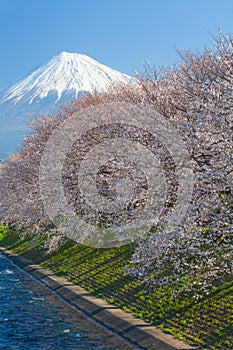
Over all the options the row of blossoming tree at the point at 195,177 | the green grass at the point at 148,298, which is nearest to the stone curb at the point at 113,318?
the green grass at the point at 148,298

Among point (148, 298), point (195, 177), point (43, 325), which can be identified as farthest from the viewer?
point (148, 298)

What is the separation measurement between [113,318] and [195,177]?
6290mm

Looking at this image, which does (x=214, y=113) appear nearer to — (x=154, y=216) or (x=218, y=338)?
(x=154, y=216)

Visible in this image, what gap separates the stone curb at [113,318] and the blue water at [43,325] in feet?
1.22

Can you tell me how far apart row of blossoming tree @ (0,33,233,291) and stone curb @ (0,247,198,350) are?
5.49 feet

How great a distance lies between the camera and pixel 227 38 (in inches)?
698

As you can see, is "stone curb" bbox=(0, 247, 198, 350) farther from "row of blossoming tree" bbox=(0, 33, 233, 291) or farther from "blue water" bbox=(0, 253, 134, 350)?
"row of blossoming tree" bbox=(0, 33, 233, 291)

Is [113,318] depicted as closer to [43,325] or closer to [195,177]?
[43,325]

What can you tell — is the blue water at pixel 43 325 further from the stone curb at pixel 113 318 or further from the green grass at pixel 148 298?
the green grass at pixel 148 298

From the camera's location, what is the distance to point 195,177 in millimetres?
14906

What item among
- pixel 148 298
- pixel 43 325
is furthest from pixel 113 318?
pixel 43 325

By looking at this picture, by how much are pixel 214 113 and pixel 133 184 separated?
6203 millimetres

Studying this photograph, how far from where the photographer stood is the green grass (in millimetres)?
14409

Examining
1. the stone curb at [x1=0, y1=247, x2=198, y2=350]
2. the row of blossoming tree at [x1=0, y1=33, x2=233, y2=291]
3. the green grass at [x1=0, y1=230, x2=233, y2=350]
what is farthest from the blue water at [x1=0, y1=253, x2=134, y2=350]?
the row of blossoming tree at [x1=0, y1=33, x2=233, y2=291]
